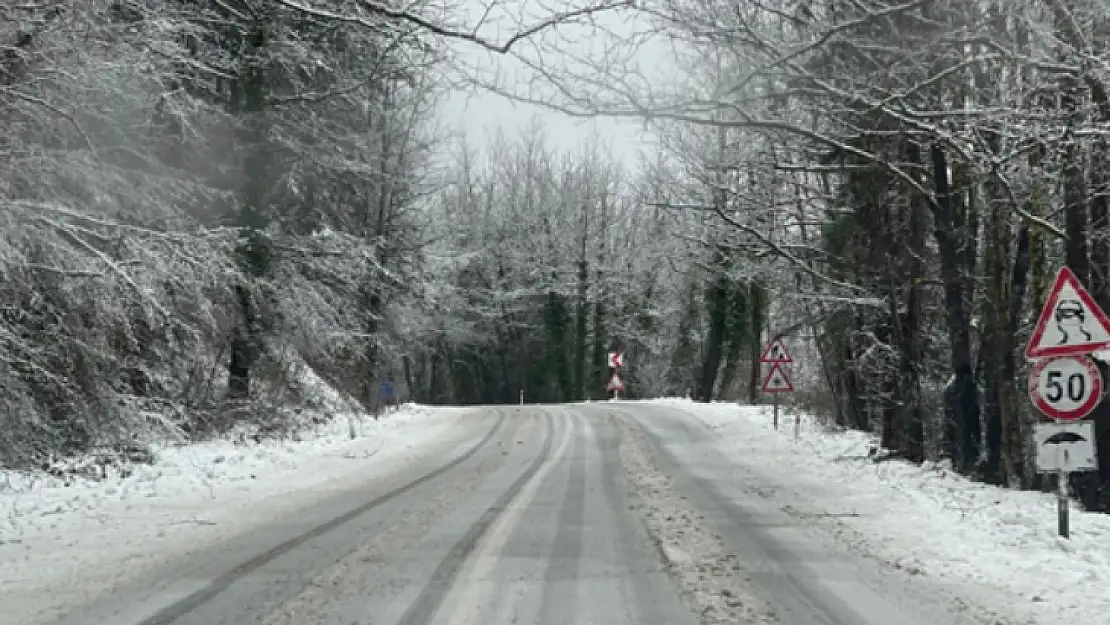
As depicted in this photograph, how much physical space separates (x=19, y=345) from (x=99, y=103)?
3.65 meters

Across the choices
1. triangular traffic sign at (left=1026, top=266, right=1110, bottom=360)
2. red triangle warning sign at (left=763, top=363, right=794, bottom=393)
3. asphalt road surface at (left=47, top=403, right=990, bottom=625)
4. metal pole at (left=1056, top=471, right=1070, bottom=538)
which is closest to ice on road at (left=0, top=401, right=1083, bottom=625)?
asphalt road surface at (left=47, top=403, right=990, bottom=625)

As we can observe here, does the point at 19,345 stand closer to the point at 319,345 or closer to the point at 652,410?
the point at 319,345

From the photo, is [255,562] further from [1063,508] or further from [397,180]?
[397,180]

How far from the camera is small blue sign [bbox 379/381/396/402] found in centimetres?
3200

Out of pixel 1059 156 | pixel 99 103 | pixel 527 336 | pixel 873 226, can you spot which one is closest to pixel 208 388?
pixel 99 103

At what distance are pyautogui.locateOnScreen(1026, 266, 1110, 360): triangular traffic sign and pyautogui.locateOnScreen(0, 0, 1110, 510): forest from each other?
1898 mm

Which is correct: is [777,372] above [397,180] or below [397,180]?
below

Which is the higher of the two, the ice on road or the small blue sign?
the small blue sign

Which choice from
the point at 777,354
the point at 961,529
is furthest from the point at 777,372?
the point at 961,529

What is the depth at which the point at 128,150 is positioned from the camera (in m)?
15.0

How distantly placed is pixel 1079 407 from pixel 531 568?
507 centimetres

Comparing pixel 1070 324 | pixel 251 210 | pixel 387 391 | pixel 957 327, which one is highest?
pixel 251 210

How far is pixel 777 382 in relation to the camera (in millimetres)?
20656

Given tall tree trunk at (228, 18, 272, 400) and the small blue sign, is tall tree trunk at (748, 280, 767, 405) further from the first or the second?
tall tree trunk at (228, 18, 272, 400)
